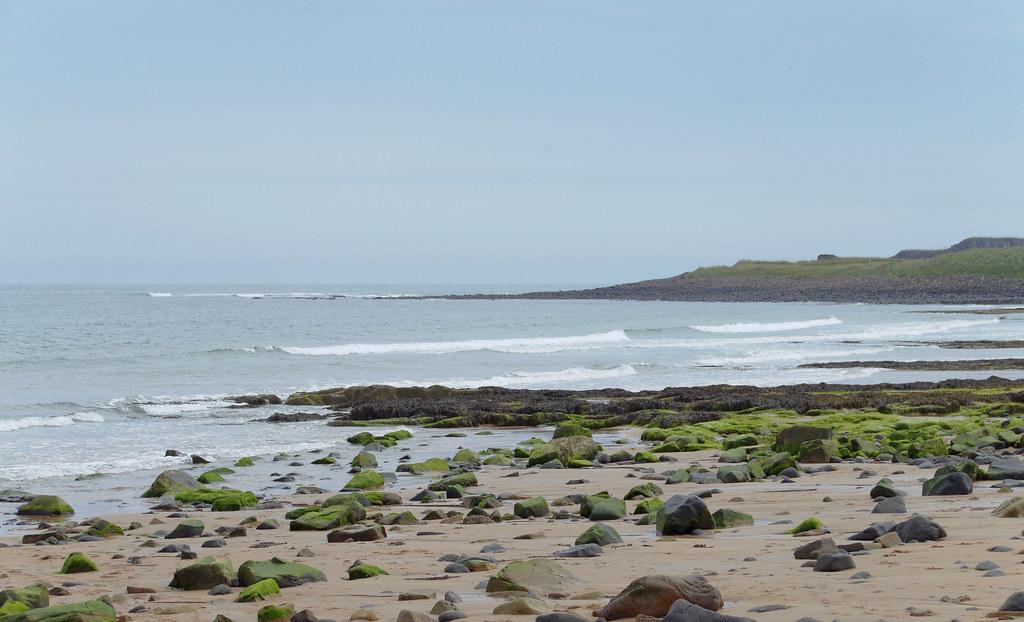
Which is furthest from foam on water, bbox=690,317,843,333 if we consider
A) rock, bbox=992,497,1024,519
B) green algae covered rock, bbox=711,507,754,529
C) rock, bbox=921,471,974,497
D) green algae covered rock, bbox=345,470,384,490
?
rock, bbox=992,497,1024,519

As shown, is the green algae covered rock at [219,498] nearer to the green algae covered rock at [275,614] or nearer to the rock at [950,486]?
the green algae covered rock at [275,614]

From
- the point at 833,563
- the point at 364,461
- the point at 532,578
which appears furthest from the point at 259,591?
the point at 364,461

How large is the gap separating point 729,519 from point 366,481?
5.90 metres

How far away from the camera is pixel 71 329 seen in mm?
68500

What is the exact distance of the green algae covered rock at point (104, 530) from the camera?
10.8 m

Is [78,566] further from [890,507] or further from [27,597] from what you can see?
[890,507]

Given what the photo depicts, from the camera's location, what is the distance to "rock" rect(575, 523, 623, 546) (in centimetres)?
862

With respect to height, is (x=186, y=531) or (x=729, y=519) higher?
(x=729, y=519)

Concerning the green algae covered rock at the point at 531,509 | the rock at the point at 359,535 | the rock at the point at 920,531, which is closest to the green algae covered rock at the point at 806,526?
the rock at the point at 920,531

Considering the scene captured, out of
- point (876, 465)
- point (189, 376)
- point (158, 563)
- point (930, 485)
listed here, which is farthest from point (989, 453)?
point (189, 376)

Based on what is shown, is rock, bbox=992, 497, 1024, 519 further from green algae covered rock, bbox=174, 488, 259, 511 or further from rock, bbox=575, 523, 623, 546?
green algae covered rock, bbox=174, 488, 259, 511

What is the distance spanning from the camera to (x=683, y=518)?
905 centimetres

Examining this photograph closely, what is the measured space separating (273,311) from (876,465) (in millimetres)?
92963

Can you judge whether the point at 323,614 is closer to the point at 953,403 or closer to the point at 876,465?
the point at 876,465
